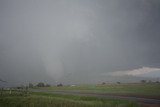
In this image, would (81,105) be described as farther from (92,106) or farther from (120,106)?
(120,106)

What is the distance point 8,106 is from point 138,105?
101 feet

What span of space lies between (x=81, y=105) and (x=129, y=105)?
34.7 ft

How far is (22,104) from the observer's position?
47.4m

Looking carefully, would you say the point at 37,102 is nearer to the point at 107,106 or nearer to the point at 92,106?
the point at 92,106

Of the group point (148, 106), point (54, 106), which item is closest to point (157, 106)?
point (148, 106)

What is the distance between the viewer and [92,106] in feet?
136

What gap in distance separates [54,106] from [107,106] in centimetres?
1180

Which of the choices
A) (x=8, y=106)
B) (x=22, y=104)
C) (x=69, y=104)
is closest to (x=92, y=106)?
(x=69, y=104)

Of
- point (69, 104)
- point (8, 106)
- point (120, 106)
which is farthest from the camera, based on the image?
point (8, 106)

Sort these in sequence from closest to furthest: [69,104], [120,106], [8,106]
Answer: [120,106], [69,104], [8,106]

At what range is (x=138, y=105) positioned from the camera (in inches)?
1666

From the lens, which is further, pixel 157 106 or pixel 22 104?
pixel 22 104

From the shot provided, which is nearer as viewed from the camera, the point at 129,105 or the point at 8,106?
the point at 129,105

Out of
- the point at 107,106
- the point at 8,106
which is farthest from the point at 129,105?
the point at 8,106
